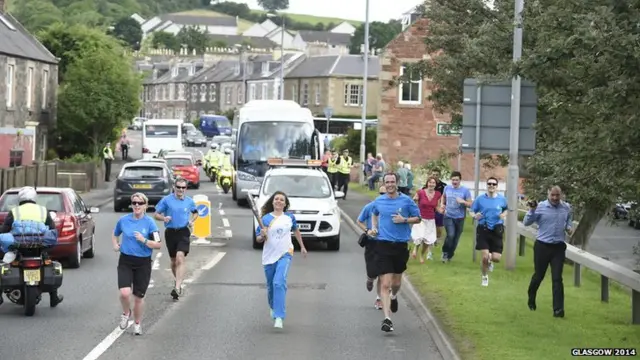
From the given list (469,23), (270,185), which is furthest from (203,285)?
(469,23)

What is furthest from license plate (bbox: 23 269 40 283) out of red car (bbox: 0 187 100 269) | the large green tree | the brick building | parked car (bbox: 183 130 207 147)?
parked car (bbox: 183 130 207 147)

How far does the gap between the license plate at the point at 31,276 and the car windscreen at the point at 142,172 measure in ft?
75.0

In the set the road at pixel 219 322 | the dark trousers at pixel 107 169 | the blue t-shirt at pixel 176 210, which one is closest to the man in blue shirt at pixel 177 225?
the blue t-shirt at pixel 176 210

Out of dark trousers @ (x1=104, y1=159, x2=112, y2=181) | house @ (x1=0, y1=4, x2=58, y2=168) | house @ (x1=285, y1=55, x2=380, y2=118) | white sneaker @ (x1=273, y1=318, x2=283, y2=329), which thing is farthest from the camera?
house @ (x1=285, y1=55, x2=380, y2=118)

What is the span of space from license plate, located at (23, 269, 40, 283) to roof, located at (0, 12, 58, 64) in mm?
33391

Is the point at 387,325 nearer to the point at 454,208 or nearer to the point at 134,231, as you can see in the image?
the point at 134,231

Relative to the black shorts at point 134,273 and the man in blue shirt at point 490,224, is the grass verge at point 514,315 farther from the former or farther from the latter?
the black shorts at point 134,273

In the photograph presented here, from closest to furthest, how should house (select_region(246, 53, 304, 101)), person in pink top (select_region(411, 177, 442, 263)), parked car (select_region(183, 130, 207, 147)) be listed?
person in pink top (select_region(411, 177, 442, 263)) < parked car (select_region(183, 130, 207, 147)) < house (select_region(246, 53, 304, 101))

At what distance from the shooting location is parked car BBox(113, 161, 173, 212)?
3784 centimetres

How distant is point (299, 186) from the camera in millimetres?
27531

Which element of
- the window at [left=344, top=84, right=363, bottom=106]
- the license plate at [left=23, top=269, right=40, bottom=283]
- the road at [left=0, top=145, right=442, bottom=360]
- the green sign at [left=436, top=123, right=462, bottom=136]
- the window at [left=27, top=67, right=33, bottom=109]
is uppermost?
the window at [left=344, top=84, right=363, bottom=106]

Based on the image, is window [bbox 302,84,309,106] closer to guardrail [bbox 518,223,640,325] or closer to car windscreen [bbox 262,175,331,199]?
car windscreen [bbox 262,175,331,199]

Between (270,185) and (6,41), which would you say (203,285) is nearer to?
(270,185)

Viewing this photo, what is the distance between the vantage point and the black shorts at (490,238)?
19520mm
